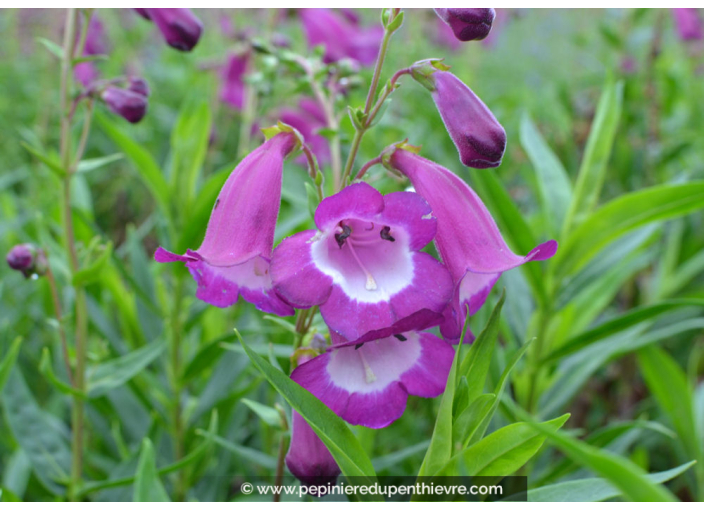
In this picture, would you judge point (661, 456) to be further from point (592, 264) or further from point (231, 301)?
point (231, 301)

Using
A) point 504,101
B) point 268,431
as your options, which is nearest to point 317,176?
point 268,431

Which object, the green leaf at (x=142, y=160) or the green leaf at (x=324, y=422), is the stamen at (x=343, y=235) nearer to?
the green leaf at (x=324, y=422)

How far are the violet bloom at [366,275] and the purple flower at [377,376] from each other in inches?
2.0

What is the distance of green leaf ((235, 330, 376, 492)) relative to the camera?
67cm

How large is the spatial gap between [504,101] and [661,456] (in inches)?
64.9

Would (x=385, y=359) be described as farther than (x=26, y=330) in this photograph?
No

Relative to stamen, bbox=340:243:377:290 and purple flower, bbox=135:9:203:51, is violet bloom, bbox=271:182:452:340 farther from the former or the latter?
purple flower, bbox=135:9:203:51

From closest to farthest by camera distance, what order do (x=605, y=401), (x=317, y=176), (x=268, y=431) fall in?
(x=317, y=176) < (x=268, y=431) < (x=605, y=401)

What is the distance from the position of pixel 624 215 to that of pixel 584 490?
685 millimetres

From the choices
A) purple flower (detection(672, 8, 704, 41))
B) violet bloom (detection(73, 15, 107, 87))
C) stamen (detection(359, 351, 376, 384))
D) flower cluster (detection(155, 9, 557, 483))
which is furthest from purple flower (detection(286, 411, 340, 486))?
purple flower (detection(672, 8, 704, 41))

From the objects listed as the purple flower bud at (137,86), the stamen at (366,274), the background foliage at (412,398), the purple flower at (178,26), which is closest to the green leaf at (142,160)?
the background foliage at (412,398)

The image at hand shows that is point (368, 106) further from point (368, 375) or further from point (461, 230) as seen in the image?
point (368, 375)

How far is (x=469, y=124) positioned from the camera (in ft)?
2.57

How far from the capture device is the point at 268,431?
154 cm
